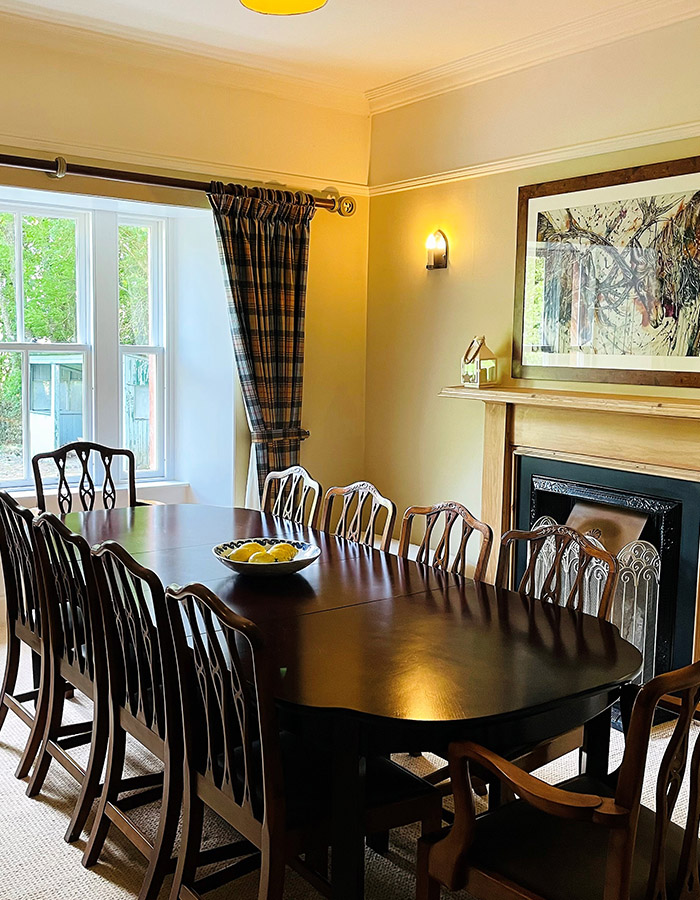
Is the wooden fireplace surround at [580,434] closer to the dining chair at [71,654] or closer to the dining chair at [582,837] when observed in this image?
the dining chair at [582,837]

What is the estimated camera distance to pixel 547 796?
5.37ft

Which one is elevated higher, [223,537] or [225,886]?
[223,537]

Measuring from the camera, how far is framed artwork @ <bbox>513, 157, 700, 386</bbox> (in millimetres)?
3650

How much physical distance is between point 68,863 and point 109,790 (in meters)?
0.23

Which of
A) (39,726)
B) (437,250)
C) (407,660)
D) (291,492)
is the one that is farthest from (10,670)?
(437,250)

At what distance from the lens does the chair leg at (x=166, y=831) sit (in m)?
2.28

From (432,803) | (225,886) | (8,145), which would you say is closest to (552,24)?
(8,145)

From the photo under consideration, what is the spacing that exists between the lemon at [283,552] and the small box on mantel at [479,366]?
1.92m

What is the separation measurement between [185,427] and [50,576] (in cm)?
270

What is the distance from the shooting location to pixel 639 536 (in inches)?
150

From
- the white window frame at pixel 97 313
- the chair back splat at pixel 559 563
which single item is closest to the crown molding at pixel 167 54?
the white window frame at pixel 97 313

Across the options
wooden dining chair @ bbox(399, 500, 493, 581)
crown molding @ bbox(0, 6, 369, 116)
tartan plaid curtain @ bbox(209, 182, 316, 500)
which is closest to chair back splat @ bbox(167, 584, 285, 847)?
wooden dining chair @ bbox(399, 500, 493, 581)

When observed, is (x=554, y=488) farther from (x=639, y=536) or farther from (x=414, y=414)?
(x=414, y=414)

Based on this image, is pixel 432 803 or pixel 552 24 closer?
pixel 432 803
